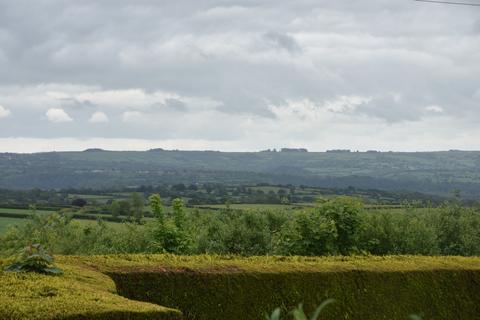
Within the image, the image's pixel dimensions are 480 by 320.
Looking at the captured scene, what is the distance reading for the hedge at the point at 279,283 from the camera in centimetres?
1295

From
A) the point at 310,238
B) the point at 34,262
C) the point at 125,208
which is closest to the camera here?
the point at 34,262

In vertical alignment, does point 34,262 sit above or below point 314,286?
above

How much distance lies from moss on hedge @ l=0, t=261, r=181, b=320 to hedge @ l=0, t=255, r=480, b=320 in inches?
3.1

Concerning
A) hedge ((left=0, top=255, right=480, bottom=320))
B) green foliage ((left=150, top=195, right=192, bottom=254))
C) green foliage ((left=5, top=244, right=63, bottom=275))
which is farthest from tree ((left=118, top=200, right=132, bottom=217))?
green foliage ((left=5, top=244, right=63, bottom=275))

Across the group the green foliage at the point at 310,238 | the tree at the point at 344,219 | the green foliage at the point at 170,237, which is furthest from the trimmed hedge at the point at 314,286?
the green foliage at the point at 170,237

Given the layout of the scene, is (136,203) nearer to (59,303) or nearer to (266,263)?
(266,263)

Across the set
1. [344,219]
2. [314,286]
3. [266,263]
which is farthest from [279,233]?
[314,286]

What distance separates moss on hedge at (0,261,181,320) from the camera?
24.0 feet

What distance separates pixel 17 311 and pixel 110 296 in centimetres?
157

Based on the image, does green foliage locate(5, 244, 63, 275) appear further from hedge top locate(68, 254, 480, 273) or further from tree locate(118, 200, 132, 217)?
tree locate(118, 200, 132, 217)

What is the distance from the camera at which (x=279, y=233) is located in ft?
79.7

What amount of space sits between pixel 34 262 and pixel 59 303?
2.24 m

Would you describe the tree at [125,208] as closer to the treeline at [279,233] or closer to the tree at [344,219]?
the treeline at [279,233]

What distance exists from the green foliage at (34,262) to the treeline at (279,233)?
6272 mm
